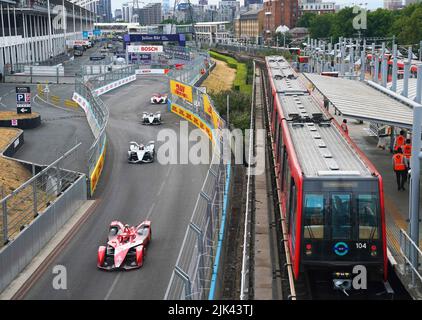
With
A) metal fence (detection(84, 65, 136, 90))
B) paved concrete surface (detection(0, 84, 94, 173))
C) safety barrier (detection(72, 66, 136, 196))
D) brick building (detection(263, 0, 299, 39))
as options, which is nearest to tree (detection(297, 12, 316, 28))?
brick building (detection(263, 0, 299, 39))

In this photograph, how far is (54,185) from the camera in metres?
20.5

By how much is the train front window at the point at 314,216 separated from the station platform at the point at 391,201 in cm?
217

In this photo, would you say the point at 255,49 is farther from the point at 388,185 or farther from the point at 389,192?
the point at 389,192

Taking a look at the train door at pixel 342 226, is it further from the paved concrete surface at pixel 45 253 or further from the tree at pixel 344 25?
the tree at pixel 344 25

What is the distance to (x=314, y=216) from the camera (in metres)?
13.5

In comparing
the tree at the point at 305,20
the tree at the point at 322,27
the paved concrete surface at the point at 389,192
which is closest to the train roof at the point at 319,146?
the paved concrete surface at the point at 389,192

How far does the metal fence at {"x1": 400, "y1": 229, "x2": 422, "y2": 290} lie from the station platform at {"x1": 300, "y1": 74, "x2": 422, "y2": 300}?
0.05 m

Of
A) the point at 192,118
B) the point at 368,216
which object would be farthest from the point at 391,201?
the point at 192,118

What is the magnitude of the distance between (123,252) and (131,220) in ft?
13.3

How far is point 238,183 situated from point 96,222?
6.12 metres

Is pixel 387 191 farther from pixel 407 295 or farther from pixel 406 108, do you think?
pixel 407 295

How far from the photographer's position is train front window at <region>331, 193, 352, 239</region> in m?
13.4

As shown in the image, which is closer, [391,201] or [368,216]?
[368,216]

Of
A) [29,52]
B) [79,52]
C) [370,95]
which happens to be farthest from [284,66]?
[79,52]
